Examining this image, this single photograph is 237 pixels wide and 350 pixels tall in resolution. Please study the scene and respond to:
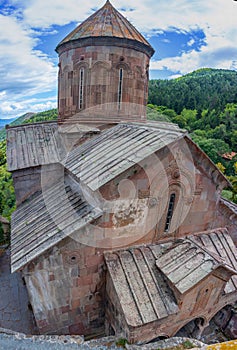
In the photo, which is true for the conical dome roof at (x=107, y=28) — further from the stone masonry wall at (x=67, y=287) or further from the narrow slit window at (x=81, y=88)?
the stone masonry wall at (x=67, y=287)

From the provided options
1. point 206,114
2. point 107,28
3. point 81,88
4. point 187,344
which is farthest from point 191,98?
point 187,344

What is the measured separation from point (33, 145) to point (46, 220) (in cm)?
312

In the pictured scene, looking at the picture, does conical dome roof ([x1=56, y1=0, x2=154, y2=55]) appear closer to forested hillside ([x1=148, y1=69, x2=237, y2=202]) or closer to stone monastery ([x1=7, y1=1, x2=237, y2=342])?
stone monastery ([x1=7, y1=1, x2=237, y2=342])

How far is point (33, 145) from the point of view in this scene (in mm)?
7996

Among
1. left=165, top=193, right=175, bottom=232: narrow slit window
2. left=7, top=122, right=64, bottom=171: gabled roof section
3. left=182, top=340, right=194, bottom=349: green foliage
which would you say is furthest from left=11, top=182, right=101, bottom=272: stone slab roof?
left=182, top=340, right=194, bottom=349: green foliage

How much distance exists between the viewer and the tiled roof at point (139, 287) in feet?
14.9

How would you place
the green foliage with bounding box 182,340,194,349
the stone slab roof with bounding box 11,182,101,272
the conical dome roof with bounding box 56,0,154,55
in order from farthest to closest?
1. the conical dome roof with bounding box 56,0,154,55
2. the stone slab roof with bounding box 11,182,101,272
3. the green foliage with bounding box 182,340,194,349

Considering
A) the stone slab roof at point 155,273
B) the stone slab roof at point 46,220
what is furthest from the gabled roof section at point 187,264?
the stone slab roof at point 46,220

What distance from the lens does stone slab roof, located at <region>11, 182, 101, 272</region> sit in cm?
479

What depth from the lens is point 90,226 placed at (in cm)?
484

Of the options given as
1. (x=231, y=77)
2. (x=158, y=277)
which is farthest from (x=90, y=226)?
(x=231, y=77)

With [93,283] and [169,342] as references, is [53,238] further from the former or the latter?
[169,342]

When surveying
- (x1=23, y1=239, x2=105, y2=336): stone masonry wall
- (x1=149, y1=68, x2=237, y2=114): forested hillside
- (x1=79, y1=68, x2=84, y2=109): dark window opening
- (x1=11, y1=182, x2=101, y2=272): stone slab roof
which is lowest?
(x1=23, y1=239, x2=105, y2=336): stone masonry wall

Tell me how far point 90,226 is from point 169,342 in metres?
2.68
